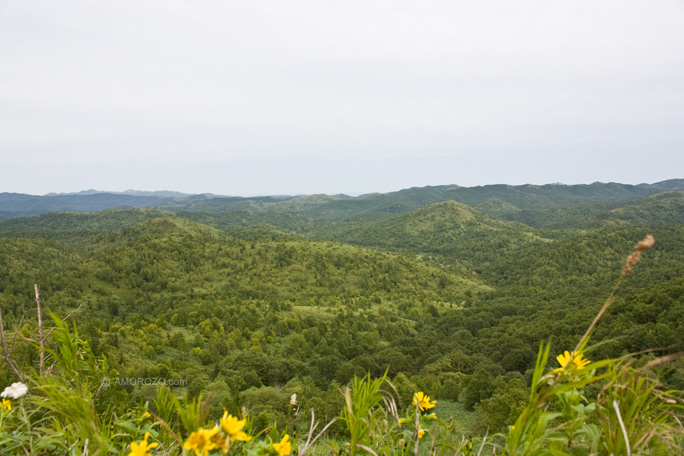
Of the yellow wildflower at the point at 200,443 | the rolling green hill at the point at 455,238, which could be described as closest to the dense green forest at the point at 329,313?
the yellow wildflower at the point at 200,443

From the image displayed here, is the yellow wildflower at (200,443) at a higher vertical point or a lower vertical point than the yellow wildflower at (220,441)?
higher

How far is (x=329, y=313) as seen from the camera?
55.8 m

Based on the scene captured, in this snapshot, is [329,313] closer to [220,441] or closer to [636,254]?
[220,441]

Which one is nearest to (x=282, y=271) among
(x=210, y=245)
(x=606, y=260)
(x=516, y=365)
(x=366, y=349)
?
(x=210, y=245)

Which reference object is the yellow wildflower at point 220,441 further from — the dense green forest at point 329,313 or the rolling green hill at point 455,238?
the rolling green hill at point 455,238

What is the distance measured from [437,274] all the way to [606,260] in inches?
2054

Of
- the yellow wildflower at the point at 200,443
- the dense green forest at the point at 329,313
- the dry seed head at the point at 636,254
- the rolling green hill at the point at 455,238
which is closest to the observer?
the dry seed head at the point at 636,254

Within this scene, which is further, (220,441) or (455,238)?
(455,238)

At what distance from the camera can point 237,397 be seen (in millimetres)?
22672

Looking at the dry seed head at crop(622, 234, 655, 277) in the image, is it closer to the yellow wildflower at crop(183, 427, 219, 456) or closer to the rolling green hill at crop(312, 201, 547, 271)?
the yellow wildflower at crop(183, 427, 219, 456)

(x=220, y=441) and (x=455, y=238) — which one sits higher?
(x=220, y=441)

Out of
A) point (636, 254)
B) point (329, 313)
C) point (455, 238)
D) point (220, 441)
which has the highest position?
point (636, 254)

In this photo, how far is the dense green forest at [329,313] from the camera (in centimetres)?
2233

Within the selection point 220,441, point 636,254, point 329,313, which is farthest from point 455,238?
point 220,441
